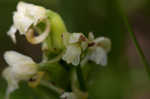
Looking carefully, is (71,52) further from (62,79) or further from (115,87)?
(115,87)

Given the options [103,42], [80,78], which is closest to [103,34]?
[103,42]

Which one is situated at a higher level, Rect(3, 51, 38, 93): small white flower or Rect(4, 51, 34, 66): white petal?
Rect(4, 51, 34, 66): white petal

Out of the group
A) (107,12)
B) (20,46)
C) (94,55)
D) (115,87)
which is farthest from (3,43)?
(94,55)

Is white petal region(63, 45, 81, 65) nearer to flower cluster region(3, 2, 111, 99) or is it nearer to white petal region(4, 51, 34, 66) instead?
flower cluster region(3, 2, 111, 99)

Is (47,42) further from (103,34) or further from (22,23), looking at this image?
(103,34)

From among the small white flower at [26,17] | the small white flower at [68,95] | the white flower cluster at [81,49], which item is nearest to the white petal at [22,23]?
the small white flower at [26,17]

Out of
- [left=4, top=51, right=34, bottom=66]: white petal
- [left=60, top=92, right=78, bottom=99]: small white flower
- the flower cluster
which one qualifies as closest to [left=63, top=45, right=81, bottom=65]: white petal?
the flower cluster

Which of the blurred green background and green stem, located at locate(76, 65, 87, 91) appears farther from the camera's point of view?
the blurred green background
